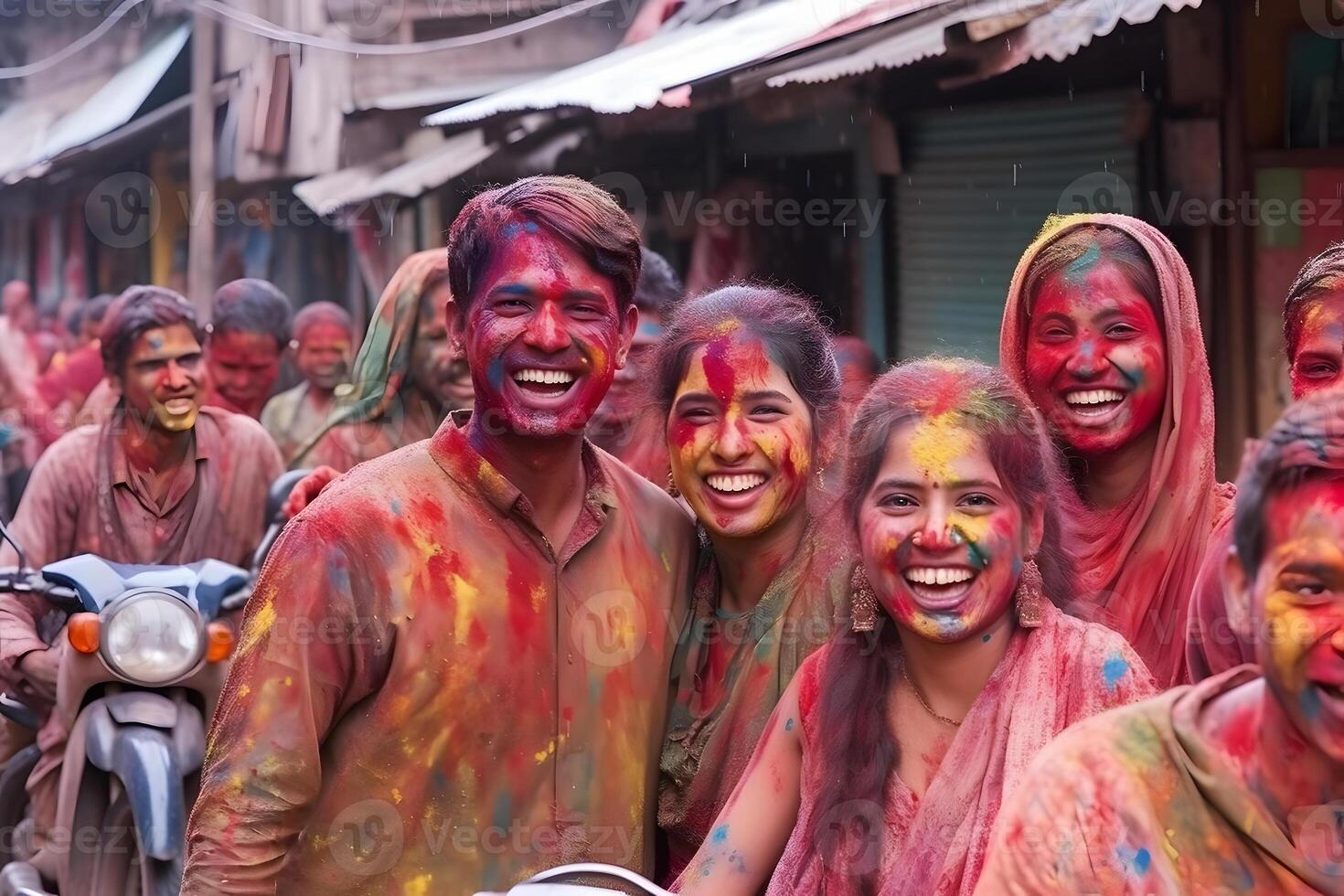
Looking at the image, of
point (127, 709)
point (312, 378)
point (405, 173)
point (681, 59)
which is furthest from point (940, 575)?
point (405, 173)

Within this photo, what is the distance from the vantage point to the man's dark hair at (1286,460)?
2.48 metres

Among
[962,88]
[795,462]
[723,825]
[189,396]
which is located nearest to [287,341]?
[189,396]

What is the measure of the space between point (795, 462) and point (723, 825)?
0.91m

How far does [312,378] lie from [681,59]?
2741mm

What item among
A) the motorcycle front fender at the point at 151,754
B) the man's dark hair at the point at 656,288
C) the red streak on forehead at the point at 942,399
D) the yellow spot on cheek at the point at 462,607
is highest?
the man's dark hair at the point at 656,288

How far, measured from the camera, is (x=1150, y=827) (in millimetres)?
2564

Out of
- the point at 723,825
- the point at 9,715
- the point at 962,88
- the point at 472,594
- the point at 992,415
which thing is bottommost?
the point at 9,715

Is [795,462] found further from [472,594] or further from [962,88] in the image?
[962,88]

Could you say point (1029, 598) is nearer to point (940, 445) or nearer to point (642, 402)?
point (940, 445)

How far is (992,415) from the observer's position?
12.3 feet

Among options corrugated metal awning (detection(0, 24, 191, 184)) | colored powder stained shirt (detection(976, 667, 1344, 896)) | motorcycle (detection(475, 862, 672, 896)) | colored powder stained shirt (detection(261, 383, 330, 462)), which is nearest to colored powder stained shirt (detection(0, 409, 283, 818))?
colored powder stained shirt (detection(261, 383, 330, 462))

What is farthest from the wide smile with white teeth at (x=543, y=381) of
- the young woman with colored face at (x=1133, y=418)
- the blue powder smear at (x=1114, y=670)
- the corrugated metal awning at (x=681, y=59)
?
the corrugated metal awning at (x=681, y=59)

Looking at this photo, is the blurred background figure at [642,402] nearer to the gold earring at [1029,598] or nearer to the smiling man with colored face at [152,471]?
the gold earring at [1029,598]

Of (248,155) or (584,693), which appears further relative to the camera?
(248,155)
